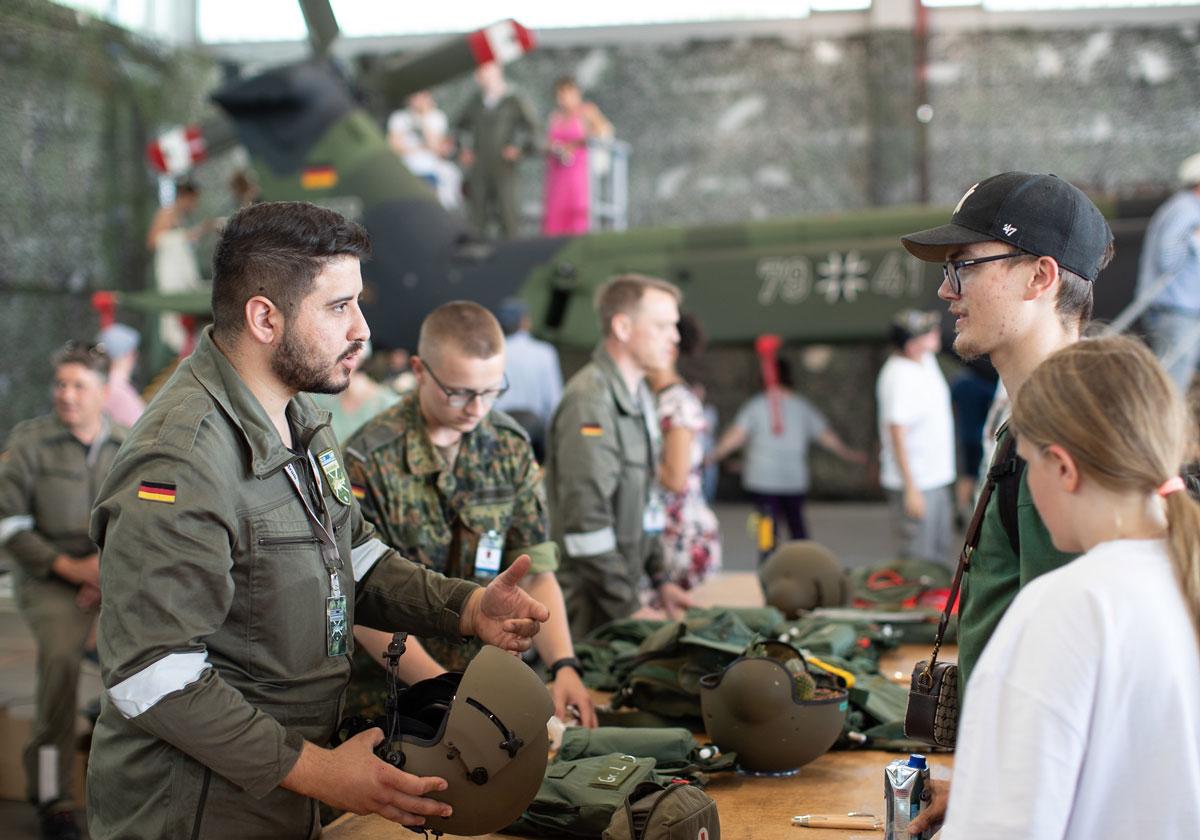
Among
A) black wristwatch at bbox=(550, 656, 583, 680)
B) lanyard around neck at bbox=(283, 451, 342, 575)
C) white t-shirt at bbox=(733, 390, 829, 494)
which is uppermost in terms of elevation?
lanyard around neck at bbox=(283, 451, 342, 575)

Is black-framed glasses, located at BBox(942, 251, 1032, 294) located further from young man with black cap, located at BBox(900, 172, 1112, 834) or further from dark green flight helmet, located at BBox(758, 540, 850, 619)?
dark green flight helmet, located at BBox(758, 540, 850, 619)

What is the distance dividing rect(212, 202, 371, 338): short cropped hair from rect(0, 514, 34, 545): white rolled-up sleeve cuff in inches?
99.7

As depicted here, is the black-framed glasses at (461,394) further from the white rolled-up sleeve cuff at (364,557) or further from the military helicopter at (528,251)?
the military helicopter at (528,251)

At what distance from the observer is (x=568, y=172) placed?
31.1 feet

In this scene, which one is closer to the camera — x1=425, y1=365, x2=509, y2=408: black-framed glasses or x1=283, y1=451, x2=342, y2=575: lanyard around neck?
x1=283, y1=451, x2=342, y2=575: lanyard around neck

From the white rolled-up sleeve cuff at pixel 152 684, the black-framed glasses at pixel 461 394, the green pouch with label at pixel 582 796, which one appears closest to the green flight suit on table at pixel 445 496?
the black-framed glasses at pixel 461 394

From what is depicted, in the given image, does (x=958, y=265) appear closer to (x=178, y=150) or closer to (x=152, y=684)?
(x=152, y=684)

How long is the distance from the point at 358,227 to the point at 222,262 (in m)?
0.21

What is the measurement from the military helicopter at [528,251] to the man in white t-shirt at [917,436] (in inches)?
95.5

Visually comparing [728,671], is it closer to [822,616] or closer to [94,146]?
[822,616]

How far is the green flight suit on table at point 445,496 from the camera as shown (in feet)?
8.45

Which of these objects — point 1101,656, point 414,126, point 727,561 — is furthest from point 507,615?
point 414,126

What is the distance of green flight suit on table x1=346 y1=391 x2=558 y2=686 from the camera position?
258 cm

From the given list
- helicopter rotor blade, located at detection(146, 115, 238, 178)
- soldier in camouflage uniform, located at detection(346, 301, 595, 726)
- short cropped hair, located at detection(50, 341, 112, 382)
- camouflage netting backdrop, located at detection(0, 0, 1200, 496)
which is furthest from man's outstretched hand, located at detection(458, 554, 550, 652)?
camouflage netting backdrop, located at detection(0, 0, 1200, 496)
